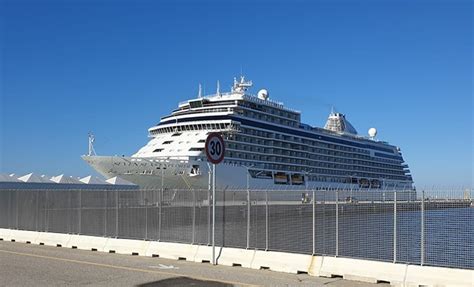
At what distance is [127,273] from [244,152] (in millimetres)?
57825

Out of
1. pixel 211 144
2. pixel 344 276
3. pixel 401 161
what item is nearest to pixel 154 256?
pixel 211 144

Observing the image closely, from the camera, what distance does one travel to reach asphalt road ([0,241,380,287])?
1064 cm

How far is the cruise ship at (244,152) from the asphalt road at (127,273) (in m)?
44.7

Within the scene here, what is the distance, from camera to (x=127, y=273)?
38.7ft

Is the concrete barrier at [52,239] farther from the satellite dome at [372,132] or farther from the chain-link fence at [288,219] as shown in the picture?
the satellite dome at [372,132]

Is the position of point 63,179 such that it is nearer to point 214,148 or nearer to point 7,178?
point 7,178

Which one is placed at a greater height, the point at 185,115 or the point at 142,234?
the point at 185,115

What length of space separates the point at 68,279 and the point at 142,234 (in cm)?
633

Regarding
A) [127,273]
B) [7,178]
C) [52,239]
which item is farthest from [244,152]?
[127,273]

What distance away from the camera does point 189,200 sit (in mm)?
16281

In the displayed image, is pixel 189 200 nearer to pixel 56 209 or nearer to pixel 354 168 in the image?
pixel 56 209

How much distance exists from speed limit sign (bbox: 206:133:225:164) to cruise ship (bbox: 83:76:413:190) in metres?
45.1

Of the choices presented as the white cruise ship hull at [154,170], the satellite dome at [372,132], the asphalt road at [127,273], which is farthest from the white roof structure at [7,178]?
the satellite dome at [372,132]

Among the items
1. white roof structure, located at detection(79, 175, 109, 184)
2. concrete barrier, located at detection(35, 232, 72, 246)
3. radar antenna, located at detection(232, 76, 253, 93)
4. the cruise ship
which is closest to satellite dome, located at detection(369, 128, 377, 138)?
the cruise ship
